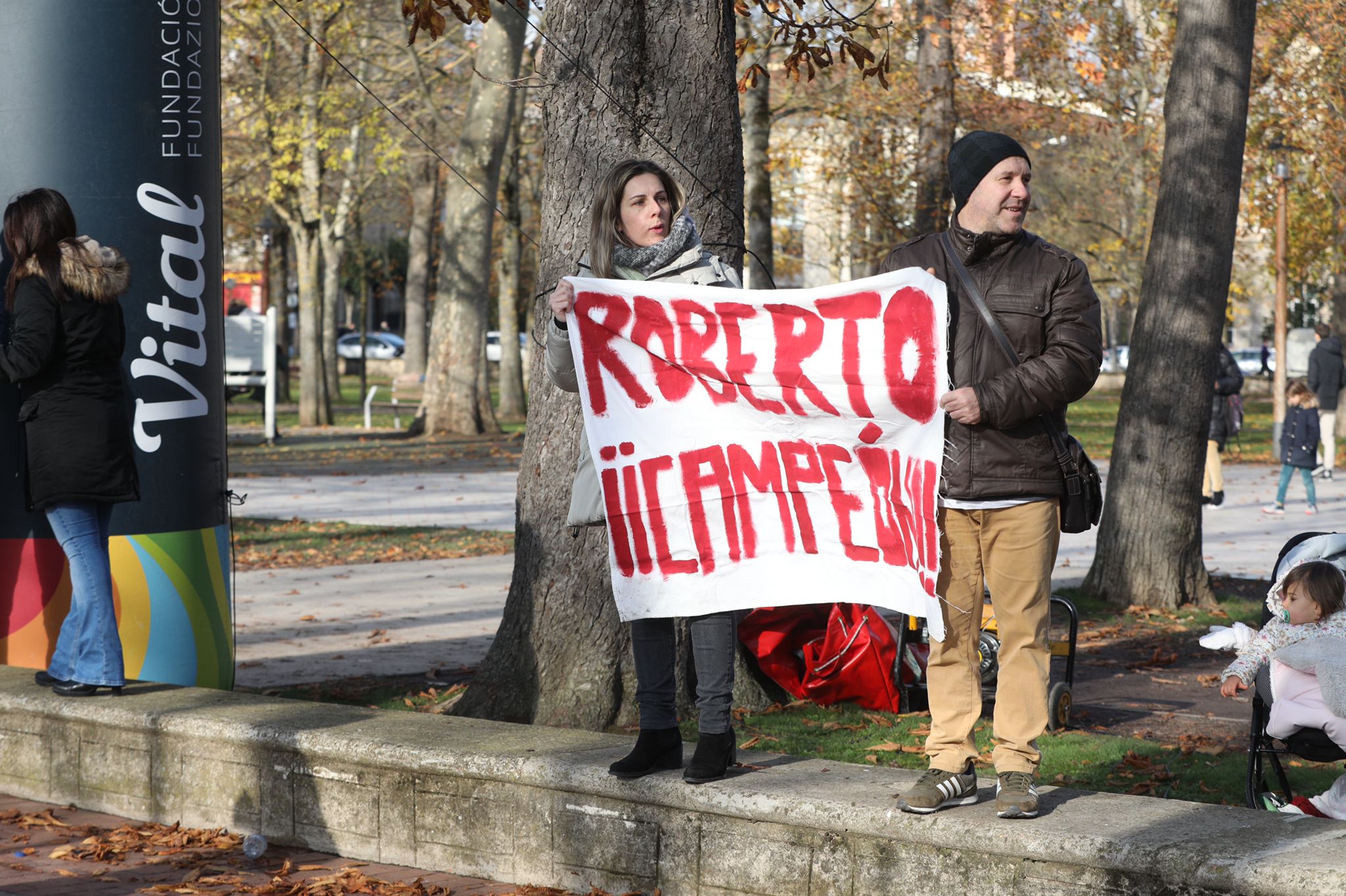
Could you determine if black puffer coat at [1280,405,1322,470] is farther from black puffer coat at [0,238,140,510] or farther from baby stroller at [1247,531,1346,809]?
black puffer coat at [0,238,140,510]

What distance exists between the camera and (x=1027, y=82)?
2894 centimetres

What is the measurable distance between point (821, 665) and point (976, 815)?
2.80 metres

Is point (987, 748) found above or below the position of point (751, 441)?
below

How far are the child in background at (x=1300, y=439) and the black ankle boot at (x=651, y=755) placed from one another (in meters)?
14.0

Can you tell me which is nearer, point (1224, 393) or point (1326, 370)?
point (1224, 393)

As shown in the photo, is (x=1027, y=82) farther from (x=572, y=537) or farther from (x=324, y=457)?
(x=572, y=537)

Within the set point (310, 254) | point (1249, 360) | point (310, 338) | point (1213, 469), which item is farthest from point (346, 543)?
point (1249, 360)

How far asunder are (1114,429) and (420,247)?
21.4 metres

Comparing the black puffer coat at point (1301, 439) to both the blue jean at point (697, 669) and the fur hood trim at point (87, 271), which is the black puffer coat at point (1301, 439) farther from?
the fur hood trim at point (87, 271)

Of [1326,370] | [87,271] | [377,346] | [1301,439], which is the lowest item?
[1301,439]

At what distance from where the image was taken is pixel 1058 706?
668 centimetres

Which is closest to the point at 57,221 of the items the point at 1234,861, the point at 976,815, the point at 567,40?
the point at 567,40

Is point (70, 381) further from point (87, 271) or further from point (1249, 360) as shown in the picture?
point (1249, 360)

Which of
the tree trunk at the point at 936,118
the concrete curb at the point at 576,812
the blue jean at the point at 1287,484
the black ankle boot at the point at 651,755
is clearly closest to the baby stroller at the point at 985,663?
the concrete curb at the point at 576,812
